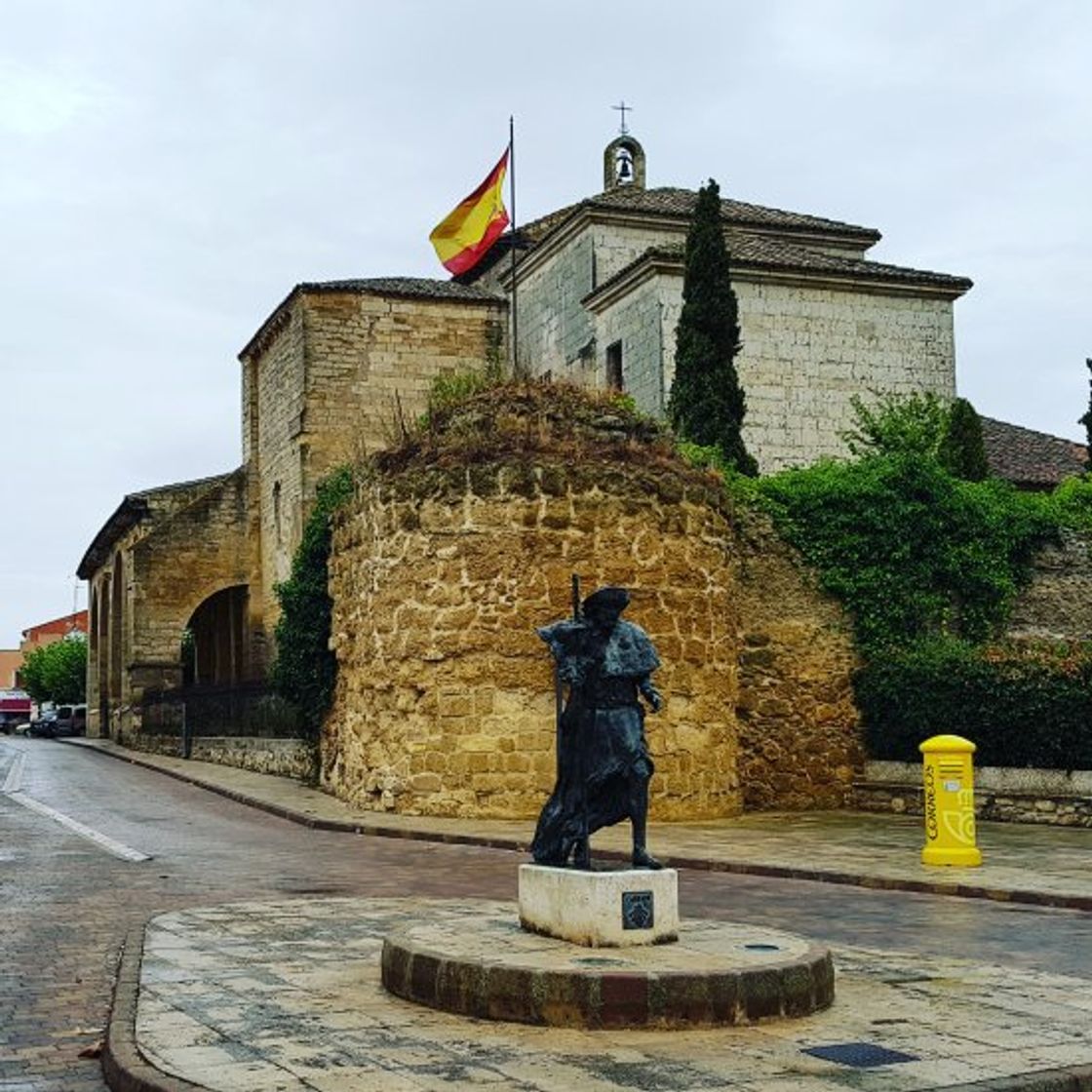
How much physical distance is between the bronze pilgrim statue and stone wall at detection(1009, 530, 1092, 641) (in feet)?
52.2

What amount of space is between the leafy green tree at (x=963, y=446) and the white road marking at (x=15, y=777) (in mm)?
18180

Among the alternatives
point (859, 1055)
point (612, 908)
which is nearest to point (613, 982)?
point (612, 908)

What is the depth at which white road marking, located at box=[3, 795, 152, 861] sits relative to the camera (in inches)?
586

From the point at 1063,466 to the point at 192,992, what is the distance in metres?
31.4

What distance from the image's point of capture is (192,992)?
296 inches

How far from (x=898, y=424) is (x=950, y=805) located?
51.3 feet

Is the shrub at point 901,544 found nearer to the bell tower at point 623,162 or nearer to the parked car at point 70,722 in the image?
the bell tower at point 623,162

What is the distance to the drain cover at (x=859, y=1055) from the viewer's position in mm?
6105

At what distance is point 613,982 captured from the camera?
686 cm

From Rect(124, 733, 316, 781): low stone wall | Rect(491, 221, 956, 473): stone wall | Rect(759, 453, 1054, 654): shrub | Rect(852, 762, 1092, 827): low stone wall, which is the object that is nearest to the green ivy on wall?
Rect(759, 453, 1054, 654): shrub

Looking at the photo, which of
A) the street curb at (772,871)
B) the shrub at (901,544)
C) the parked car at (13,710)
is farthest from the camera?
the parked car at (13,710)

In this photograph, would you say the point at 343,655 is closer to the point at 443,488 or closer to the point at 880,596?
the point at 443,488

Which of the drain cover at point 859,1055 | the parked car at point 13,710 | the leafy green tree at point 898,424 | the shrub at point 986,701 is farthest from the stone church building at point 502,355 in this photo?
the parked car at point 13,710

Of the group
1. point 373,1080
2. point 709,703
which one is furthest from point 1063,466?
point 373,1080
